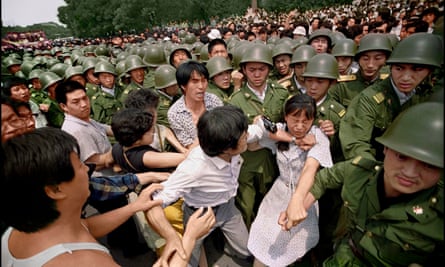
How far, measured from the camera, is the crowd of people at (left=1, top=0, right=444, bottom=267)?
1183mm

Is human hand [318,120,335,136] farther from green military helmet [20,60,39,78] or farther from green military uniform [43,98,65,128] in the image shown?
green military helmet [20,60,39,78]

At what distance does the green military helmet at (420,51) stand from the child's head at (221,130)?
58.8 inches

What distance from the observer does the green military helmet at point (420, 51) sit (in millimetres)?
2258

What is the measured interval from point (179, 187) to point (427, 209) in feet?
4.92

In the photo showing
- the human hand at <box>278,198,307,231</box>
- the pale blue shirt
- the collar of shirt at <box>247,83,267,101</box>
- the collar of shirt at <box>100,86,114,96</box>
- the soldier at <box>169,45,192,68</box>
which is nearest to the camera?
the human hand at <box>278,198,307,231</box>

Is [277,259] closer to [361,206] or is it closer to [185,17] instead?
[361,206]

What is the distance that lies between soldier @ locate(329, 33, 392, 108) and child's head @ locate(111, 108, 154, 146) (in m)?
2.65

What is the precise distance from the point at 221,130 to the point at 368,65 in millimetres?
2662

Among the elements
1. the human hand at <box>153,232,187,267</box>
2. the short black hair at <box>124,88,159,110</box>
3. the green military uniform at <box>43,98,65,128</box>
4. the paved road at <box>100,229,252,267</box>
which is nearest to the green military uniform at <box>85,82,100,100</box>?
the green military uniform at <box>43,98,65,128</box>

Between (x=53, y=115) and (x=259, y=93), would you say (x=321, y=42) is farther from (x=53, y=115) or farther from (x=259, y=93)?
(x=53, y=115)

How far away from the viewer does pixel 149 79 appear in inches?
231

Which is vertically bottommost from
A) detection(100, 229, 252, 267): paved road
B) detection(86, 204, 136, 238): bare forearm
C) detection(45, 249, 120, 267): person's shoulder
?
detection(100, 229, 252, 267): paved road

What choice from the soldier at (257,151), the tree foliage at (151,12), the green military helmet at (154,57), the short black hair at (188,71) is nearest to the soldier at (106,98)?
the green military helmet at (154,57)

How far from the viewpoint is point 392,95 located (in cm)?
254
